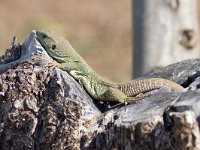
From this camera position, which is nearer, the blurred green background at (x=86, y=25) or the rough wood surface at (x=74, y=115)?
the rough wood surface at (x=74, y=115)

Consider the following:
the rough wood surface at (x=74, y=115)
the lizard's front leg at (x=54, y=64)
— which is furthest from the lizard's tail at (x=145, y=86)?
the lizard's front leg at (x=54, y=64)

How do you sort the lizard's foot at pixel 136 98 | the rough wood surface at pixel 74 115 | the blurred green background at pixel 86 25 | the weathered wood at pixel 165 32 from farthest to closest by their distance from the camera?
the blurred green background at pixel 86 25 < the weathered wood at pixel 165 32 < the lizard's foot at pixel 136 98 < the rough wood surface at pixel 74 115

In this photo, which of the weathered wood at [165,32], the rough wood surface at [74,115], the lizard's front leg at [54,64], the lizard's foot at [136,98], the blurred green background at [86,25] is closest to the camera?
the rough wood surface at [74,115]

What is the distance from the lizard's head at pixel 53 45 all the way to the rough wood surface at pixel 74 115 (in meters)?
0.27

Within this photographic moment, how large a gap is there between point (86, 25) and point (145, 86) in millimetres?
9623

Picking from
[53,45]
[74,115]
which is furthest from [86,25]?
[74,115]

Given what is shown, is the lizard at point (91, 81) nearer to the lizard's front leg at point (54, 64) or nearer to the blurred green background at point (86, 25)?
the lizard's front leg at point (54, 64)

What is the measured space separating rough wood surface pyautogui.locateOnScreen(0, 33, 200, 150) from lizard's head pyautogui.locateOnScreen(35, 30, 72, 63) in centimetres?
27

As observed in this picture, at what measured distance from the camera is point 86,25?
551 inches

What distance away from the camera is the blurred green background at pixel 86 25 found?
496 inches

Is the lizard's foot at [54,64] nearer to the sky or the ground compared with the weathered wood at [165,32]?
nearer to the ground

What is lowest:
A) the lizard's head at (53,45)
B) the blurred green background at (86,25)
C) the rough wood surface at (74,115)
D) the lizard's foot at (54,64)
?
the rough wood surface at (74,115)

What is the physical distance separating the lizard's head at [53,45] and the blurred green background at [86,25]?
6727 millimetres

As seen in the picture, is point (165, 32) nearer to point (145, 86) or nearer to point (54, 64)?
point (145, 86)
